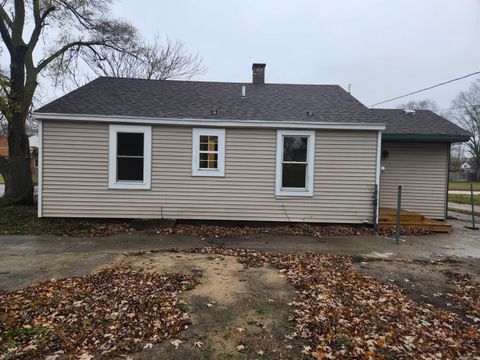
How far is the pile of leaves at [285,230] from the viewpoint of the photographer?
8352 mm

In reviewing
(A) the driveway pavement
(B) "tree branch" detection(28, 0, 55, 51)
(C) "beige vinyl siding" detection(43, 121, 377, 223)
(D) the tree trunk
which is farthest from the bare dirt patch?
(B) "tree branch" detection(28, 0, 55, 51)

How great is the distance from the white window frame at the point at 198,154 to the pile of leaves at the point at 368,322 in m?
4.28

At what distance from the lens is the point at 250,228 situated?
29.4 ft

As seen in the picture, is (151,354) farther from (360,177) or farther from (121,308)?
(360,177)

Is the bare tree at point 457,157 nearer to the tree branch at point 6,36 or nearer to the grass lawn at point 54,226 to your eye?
the grass lawn at point 54,226

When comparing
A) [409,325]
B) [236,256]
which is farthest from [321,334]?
[236,256]

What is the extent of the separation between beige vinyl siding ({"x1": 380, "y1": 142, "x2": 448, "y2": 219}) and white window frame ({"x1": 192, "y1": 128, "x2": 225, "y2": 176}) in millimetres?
5398

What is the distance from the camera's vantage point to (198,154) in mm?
8891

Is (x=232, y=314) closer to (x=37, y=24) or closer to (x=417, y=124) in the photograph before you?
(x=417, y=124)

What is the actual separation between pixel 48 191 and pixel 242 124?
5.51m

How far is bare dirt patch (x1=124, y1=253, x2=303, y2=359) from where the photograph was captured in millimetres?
3049

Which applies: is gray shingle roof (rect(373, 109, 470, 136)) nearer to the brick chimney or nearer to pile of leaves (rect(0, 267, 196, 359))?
the brick chimney

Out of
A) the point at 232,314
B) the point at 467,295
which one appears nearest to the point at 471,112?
the point at 467,295

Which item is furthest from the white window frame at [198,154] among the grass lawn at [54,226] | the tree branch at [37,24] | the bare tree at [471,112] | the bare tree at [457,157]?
the bare tree at [457,157]
